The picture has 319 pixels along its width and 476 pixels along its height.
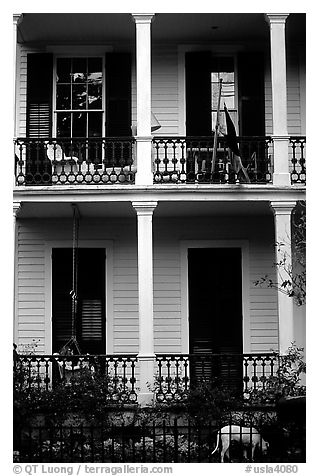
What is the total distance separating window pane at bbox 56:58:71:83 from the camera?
18031 millimetres

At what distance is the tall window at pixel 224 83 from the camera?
18.0m

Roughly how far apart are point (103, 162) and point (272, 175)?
2.94 meters

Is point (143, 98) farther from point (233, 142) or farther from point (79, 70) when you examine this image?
point (79, 70)

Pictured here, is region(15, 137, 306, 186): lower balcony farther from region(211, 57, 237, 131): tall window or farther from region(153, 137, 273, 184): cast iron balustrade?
region(211, 57, 237, 131): tall window

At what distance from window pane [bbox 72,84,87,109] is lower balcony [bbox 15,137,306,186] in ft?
2.87

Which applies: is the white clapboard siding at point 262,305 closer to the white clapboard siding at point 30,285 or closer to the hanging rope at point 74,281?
the hanging rope at point 74,281

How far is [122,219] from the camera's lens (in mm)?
18031

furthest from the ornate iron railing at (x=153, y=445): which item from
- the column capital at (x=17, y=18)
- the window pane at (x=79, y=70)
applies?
the window pane at (x=79, y=70)

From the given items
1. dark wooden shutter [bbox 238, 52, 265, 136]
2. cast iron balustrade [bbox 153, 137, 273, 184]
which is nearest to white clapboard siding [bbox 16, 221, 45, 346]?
cast iron balustrade [bbox 153, 137, 273, 184]

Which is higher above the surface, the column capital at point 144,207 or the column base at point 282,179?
the column base at point 282,179

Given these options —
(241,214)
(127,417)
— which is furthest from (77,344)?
(241,214)

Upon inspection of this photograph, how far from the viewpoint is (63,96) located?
18000 mm

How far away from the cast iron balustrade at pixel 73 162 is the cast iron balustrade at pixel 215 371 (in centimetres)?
329
